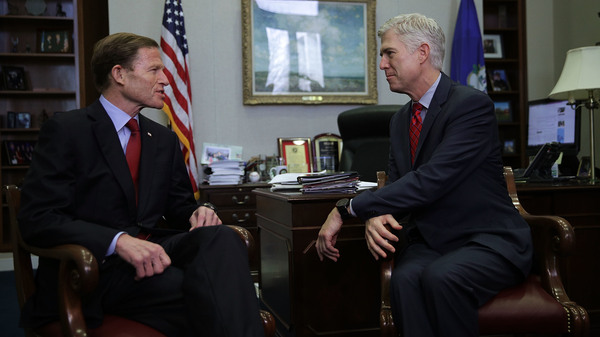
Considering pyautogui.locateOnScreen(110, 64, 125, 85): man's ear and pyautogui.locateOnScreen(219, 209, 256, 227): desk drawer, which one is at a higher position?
pyautogui.locateOnScreen(110, 64, 125, 85): man's ear

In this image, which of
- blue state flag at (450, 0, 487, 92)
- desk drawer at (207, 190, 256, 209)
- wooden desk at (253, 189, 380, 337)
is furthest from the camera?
blue state flag at (450, 0, 487, 92)

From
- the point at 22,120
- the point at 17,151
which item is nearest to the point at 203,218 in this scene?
the point at 17,151

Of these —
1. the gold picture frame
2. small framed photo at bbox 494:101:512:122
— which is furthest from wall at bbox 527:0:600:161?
the gold picture frame

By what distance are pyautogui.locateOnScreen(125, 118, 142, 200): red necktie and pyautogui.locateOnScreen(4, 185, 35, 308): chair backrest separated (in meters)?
0.36

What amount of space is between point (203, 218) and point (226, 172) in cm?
238

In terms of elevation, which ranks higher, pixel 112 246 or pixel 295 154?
pixel 295 154

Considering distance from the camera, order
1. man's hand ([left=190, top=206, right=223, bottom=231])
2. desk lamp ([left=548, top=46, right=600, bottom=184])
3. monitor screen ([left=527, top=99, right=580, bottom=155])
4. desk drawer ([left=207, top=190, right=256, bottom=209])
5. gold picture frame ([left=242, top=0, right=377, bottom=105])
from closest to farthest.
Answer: man's hand ([left=190, top=206, right=223, bottom=231]), desk lamp ([left=548, top=46, right=600, bottom=184]), monitor screen ([left=527, top=99, right=580, bottom=155]), desk drawer ([left=207, top=190, right=256, bottom=209]), gold picture frame ([left=242, top=0, right=377, bottom=105])

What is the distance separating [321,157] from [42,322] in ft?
10.8

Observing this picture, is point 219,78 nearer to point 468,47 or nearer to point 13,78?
point 468,47

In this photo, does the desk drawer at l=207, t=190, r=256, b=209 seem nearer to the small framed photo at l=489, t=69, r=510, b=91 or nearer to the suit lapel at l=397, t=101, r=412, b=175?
the suit lapel at l=397, t=101, r=412, b=175

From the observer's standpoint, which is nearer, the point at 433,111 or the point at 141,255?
the point at 141,255

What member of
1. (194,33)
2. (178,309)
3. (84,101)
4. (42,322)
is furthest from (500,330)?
(84,101)

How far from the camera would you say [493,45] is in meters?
6.46

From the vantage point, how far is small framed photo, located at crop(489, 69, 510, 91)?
640 cm
